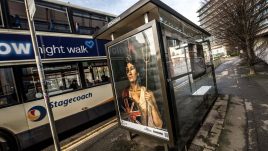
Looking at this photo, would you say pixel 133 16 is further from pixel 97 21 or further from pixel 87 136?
pixel 97 21

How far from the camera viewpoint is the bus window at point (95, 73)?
6.84 meters

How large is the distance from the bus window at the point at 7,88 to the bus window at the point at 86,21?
285cm

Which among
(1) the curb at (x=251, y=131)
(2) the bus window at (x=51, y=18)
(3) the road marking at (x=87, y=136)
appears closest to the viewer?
(1) the curb at (x=251, y=131)

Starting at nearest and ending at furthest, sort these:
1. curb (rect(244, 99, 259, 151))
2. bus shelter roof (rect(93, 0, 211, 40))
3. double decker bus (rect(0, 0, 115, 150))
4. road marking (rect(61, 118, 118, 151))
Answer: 1. bus shelter roof (rect(93, 0, 211, 40))
2. curb (rect(244, 99, 259, 151))
3. double decker bus (rect(0, 0, 115, 150))
4. road marking (rect(61, 118, 118, 151))

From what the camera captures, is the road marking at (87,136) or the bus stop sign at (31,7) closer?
the bus stop sign at (31,7)

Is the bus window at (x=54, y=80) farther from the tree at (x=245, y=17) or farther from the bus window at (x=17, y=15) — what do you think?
the tree at (x=245, y=17)

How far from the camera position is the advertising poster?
359 centimetres

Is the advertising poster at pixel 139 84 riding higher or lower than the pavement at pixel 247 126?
higher

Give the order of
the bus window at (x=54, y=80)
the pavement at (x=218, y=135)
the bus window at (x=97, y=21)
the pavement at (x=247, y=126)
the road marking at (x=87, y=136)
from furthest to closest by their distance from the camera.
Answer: the bus window at (x=97, y=21), the bus window at (x=54, y=80), the road marking at (x=87, y=136), the pavement at (x=218, y=135), the pavement at (x=247, y=126)

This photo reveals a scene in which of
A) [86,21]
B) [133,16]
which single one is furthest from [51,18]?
[133,16]

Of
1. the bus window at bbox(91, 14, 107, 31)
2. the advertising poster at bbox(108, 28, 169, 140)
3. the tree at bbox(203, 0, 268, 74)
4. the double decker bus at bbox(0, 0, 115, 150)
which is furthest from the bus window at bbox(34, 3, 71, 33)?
the tree at bbox(203, 0, 268, 74)

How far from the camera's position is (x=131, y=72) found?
4105 mm

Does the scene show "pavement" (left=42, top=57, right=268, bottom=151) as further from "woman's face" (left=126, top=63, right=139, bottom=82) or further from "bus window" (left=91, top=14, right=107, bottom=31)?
"bus window" (left=91, top=14, right=107, bottom=31)

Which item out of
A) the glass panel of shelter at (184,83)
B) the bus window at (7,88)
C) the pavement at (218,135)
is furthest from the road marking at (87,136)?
the glass panel of shelter at (184,83)
